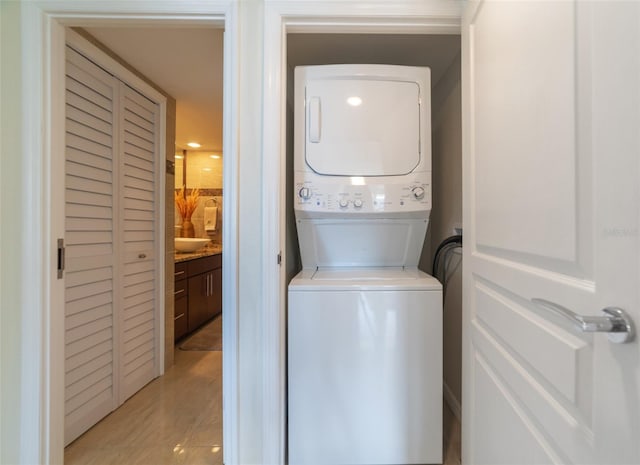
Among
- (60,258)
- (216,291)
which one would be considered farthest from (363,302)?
(216,291)

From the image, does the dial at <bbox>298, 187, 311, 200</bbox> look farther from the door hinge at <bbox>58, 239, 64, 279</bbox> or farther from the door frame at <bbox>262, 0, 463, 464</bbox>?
the door hinge at <bbox>58, 239, 64, 279</bbox>

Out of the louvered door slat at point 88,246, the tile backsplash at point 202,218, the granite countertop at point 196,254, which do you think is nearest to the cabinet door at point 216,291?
the granite countertop at point 196,254

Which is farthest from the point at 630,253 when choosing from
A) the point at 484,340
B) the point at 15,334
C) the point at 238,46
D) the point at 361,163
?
the point at 15,334

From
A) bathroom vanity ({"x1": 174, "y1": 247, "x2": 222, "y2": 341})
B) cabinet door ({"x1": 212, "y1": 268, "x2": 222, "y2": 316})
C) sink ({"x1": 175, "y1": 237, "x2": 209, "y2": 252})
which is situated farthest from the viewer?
cabinet door ({"x1": 212, "y1": 268, "x2": 222, "y2": 316})

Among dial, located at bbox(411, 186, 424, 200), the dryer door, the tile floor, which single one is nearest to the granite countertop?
the tile floor

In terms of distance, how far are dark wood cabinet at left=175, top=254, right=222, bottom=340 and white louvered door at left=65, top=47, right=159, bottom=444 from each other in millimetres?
726

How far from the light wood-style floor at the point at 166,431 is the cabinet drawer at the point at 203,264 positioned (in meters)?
1.12

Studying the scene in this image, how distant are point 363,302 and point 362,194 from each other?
1.78 feet

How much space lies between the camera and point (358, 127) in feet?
4.99

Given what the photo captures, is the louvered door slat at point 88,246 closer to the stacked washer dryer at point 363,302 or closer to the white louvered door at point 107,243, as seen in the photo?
the white louvered door at point 107,243

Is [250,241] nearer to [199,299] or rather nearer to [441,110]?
[441,110]

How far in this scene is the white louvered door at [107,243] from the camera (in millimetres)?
1607

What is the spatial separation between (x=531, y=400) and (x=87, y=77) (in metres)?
2.39

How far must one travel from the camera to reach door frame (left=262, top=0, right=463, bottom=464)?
1.24 m
